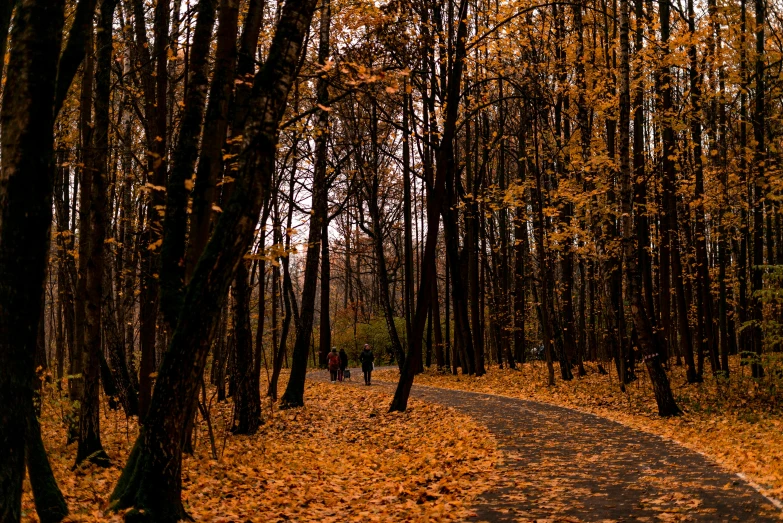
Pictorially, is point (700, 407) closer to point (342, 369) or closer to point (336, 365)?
point (336, 365)

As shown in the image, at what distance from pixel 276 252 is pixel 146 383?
147 inches

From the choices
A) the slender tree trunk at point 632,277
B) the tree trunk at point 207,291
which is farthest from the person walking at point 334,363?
the tree trunk at point 207,291

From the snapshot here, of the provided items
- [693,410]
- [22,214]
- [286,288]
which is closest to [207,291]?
[22,214]

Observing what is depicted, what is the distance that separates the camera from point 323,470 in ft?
33.8

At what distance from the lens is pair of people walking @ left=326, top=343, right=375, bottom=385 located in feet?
83.9

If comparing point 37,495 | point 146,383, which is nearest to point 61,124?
point 146,383

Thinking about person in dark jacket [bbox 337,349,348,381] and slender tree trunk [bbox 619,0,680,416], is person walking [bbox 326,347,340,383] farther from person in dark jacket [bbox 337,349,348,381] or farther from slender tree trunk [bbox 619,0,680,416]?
slender tree trunk [bbox 619,0,680,416]

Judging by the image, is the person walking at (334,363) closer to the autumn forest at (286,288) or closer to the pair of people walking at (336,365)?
the pair of people walking at (336,365)

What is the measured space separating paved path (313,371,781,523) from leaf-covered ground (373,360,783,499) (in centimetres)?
53

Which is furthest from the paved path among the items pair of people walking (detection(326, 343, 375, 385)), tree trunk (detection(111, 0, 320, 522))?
pair of people walking (detection(326, 343, 375, 385))

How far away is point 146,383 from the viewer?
391 inches

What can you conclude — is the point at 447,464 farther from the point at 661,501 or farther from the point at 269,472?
the point at 661,501

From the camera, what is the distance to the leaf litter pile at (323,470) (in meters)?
7.40

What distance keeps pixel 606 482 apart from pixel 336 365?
754 inches
